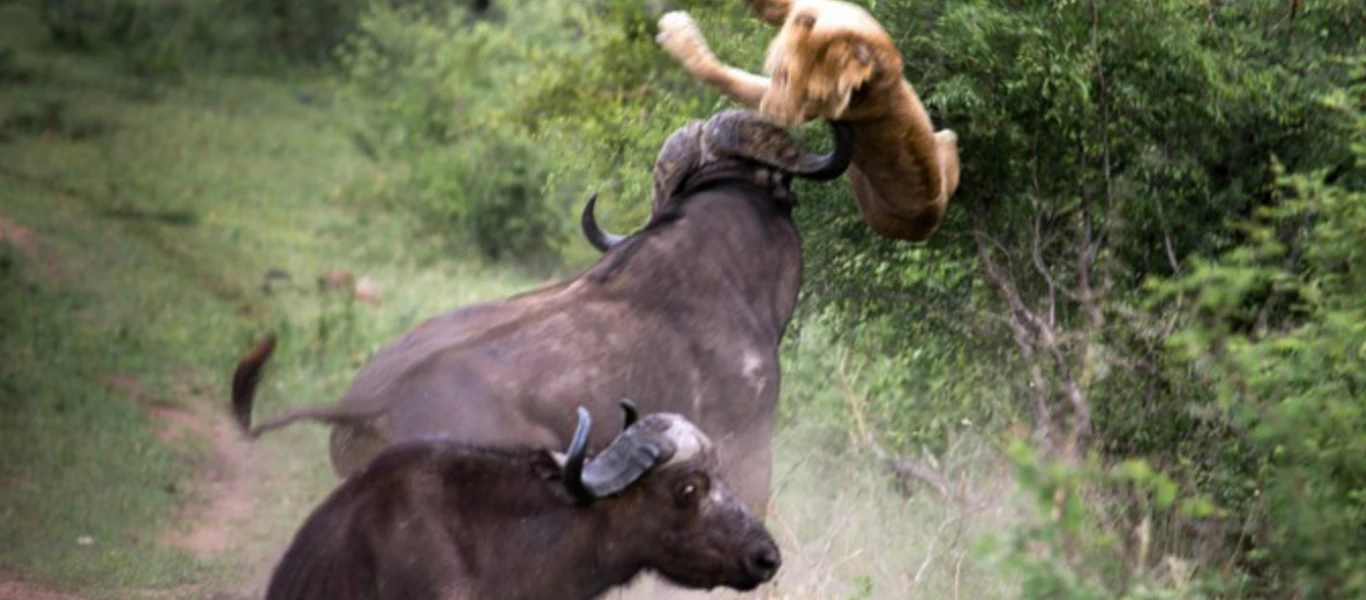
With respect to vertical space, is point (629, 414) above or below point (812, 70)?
below

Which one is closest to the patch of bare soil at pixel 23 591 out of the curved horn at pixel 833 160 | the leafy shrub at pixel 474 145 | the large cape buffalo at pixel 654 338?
the large cape buffalo at pixel 654 338

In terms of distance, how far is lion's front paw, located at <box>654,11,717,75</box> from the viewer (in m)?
9.46

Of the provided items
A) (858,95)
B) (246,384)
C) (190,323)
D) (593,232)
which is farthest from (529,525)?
(190,323)

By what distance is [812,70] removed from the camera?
825 cm

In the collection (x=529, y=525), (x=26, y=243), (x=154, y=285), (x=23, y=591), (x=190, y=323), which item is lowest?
(x=26, y=243)

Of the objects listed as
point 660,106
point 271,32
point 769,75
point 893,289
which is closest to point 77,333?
point 660,106

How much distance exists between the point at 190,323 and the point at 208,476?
10.5 ft

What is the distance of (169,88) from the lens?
26188 mm

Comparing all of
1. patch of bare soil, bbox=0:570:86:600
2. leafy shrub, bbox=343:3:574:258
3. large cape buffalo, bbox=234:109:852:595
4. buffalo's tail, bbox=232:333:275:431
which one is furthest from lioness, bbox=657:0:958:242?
leafy shrub, bbox=343:3:574:258

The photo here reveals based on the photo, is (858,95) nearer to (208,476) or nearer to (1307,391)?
(1307,391)

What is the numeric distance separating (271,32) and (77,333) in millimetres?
12471

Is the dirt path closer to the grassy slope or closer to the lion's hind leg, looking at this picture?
the grassy slope

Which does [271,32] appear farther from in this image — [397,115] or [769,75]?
[769,75]

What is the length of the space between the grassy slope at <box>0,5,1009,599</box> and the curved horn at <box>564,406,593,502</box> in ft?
6.67
